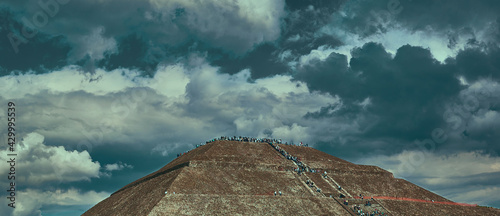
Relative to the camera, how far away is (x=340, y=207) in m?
81.6

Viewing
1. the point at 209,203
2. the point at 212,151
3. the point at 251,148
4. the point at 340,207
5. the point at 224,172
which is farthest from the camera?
the point at 251,148

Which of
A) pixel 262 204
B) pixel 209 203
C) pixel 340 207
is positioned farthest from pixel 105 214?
pixel 340 207

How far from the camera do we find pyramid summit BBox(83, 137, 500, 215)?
243 feet

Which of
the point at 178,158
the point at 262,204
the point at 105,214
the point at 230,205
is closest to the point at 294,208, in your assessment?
the point at 262,204

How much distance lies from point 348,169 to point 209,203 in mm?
44776

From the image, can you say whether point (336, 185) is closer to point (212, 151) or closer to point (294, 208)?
point (294, 208)

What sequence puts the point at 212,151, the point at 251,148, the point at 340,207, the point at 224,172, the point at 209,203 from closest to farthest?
1. the point at 209,203
2. the point at 340,207
3. the point at 224,172
4. the point at 212,151
5. the point at 251,148

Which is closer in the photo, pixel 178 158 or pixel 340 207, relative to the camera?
pixel 340 207

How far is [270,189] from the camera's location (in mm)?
84250

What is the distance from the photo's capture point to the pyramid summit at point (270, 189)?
74.1 m

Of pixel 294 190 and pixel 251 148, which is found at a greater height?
pixel 251 148

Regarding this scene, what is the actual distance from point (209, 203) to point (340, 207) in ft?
87.0

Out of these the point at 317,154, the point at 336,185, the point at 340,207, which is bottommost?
the point at 340,207

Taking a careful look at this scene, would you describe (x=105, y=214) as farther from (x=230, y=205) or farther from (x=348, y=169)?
(x=348, y=169)
